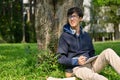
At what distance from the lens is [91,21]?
50781 mm

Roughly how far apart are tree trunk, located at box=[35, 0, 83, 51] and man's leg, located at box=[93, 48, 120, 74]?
5.43 ft

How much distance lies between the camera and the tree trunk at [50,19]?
8602 millimetres

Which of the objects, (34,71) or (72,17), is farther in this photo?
(34,71)

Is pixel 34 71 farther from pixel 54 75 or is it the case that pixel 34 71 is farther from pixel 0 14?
pixel 0 14

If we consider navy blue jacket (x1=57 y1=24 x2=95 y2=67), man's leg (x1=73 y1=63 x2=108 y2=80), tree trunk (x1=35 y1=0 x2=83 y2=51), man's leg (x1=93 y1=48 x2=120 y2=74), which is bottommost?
man's leg (x1=73 y1=63 x2=108 y2=80)

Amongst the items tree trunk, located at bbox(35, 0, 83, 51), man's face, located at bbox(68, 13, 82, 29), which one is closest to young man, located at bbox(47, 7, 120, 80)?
man's face, located at bbox(68, 13, 82, 29)

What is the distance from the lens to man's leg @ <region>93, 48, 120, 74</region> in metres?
6.64

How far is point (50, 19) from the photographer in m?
8.65

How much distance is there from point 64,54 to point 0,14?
36.9 metres

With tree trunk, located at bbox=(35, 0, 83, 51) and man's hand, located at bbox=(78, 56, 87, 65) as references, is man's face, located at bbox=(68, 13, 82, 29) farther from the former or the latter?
tree trunk, located at bbox=(35, 0, 83, 51)

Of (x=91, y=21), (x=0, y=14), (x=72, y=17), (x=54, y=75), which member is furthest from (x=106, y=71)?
(x=91, y=21)

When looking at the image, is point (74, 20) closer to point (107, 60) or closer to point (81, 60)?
point (81, 60)

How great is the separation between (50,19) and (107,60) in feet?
7.00

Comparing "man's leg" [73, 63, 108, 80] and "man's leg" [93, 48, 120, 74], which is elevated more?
"man's leg" [93, 48, 120, 74]
